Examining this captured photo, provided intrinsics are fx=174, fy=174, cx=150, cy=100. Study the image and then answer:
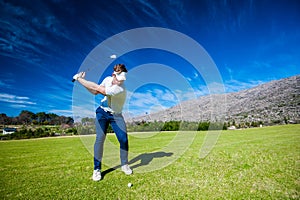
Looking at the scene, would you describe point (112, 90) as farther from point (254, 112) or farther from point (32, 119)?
point (32, 119)

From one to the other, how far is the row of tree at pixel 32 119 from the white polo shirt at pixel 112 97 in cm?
4043

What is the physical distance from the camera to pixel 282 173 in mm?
4176

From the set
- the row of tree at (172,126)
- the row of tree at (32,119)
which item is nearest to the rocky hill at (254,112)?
the row of tree at (172,126)

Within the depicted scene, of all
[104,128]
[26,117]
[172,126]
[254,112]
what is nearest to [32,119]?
[26,117]

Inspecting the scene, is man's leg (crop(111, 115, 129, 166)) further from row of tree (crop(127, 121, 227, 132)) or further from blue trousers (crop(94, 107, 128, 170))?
row of tree (crop(127, 121, 227, 132))

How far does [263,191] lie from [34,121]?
59.1m

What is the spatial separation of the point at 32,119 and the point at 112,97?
59.6 m

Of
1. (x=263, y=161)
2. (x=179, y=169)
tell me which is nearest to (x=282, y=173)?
(x=263, y=161)

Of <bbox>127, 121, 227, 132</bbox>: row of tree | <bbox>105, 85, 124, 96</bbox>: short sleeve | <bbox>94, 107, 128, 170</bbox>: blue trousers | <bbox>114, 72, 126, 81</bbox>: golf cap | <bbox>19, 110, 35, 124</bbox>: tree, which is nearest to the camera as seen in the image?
<bbox>105, 85, 124, 96</bbox>: short sleeve

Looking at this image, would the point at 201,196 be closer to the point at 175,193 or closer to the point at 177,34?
the point at 175,193

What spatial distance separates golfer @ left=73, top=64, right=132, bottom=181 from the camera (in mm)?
4277

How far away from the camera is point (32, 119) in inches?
2074

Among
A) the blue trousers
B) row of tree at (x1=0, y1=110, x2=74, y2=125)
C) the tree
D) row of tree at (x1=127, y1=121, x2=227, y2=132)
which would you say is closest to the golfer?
the blue trousers

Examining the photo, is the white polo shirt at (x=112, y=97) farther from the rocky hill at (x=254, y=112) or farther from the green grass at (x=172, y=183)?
the rocky hill at (x=254, y=112)
